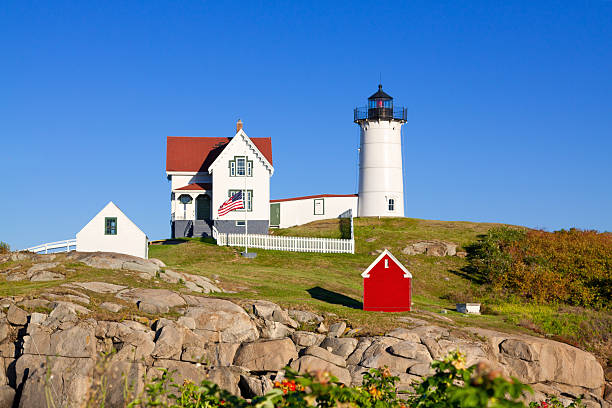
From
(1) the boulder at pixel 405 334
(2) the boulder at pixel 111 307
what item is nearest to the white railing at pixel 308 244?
(1) the boulder at pixel 405 334

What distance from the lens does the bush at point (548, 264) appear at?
31.2 metres

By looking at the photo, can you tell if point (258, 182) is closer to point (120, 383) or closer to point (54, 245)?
point (54, 245)

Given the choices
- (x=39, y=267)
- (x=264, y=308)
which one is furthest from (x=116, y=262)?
(x=264, y=308)

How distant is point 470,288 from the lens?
3341 cm

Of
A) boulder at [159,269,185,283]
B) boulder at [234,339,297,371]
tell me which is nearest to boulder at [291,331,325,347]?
boulder at [234,339,297,371]

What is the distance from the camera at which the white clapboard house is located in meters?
45.4

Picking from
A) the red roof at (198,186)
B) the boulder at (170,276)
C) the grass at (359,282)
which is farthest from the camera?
the red roof at (198,186)

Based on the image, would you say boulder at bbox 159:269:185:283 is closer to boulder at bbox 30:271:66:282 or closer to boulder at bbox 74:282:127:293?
boulder at bbox 74:282:127:293

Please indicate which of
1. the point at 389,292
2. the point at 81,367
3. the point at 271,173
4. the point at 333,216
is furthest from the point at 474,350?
the point at 333,216

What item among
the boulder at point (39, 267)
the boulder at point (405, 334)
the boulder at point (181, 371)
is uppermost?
the boulder at point (39, 267)

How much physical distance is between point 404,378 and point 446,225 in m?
32.2

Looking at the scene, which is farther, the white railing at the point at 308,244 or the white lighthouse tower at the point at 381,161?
the white lighthouse tower at the point at 381,161

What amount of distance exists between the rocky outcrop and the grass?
45.7 inches

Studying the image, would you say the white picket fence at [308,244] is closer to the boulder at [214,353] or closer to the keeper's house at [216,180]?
the keeper's house at [216,180]
